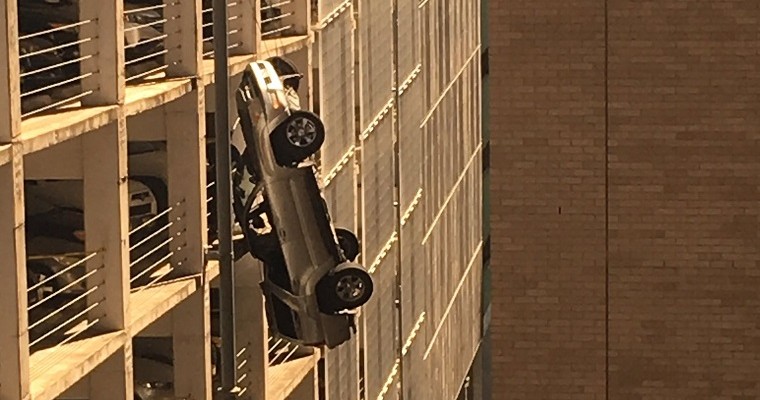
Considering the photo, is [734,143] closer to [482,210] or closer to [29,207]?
[29,207]

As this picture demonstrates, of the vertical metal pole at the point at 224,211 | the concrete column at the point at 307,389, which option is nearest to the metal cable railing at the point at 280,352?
the concrete column at the point at 307,389

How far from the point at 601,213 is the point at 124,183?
7.52 metres

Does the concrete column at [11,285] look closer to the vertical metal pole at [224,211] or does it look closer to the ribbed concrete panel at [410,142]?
the vertical metal pole at [224,211]

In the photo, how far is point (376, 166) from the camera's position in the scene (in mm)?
13008

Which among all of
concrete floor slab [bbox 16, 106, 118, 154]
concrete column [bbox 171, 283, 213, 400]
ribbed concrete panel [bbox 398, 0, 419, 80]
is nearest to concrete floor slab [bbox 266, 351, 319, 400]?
concrete column [bbox 171, 283, 213, 400]

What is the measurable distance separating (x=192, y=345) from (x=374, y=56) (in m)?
5.58

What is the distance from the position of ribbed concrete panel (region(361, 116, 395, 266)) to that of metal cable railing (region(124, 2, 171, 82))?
4507mm

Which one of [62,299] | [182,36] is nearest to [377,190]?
[182,36]

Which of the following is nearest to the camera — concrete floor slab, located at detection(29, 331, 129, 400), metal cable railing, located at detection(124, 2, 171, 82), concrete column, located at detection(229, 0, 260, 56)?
concrete floor slab, located at detection(29, 331, 129, 400)

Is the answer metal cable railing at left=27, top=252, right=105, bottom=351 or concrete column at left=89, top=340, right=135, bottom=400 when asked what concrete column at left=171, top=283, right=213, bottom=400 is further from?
concrete column at left=89, top=340, right=135, bottom=400

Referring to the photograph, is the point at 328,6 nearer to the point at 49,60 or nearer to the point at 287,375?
the point at 287,375

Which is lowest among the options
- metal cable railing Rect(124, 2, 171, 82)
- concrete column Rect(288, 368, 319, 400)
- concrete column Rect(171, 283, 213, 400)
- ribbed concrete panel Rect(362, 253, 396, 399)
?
ribbed concrete panel Rect(362, 253, 396, 399)

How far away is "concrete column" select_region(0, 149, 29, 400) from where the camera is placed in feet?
16.3

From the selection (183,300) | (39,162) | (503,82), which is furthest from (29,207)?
(503,82)
